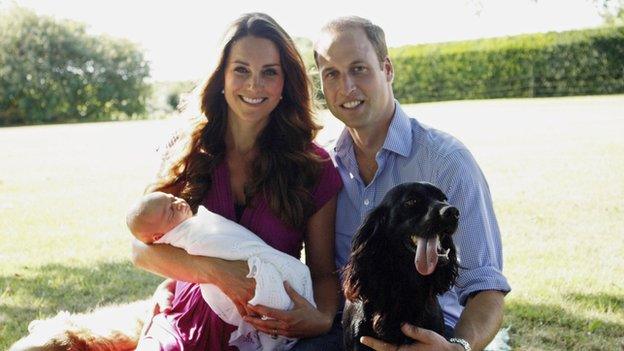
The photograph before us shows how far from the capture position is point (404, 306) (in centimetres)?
314

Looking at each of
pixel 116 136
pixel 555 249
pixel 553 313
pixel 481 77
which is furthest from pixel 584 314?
pixel 481 77

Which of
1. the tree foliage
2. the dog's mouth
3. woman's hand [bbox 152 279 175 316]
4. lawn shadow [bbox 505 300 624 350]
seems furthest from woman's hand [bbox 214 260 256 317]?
the tree foliage

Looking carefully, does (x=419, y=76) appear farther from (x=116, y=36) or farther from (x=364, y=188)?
(x=364, y=188)

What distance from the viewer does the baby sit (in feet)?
11.7

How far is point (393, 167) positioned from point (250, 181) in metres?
0.79

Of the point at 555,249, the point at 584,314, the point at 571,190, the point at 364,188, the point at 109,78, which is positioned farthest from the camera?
the point at 109,78

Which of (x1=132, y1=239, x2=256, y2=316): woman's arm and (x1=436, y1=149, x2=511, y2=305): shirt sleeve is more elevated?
(x1=436, y1=149, x2=511, y2=305): shirt sleeve

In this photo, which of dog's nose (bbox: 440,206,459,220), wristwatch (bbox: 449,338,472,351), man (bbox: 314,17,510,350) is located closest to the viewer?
dog's nose (bbox: 440,206,459,220)

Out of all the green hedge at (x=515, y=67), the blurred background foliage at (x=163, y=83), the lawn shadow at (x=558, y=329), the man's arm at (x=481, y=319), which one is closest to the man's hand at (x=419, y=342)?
the man's arm at (x=481, y=319)

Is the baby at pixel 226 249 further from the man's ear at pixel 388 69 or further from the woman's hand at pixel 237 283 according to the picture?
the man's ear at pixel 388 69

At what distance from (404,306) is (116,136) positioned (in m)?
22.5

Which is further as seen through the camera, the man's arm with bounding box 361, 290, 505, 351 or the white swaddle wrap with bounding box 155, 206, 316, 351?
the white swaddle wrap with bounding box 155, 206, 316, 351

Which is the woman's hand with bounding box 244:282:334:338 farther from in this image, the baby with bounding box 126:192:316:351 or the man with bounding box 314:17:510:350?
the man with bounding box 314:17:510:350

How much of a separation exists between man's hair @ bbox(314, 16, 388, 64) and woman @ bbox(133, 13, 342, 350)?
0.27 metres
